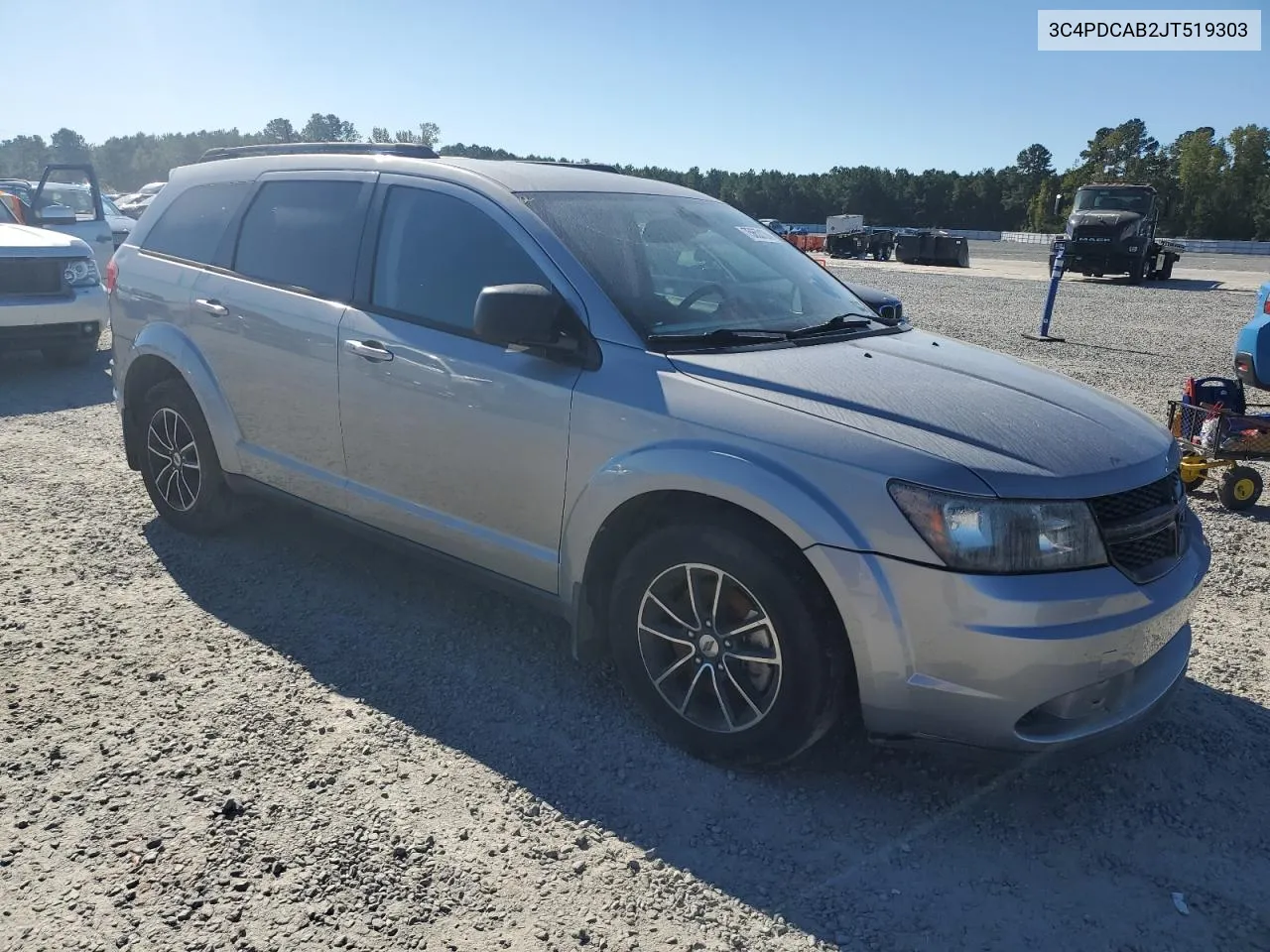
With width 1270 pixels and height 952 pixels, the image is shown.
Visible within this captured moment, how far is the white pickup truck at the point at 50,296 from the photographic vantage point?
342 inches

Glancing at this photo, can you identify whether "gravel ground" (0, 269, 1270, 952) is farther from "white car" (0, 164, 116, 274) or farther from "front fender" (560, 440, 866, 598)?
"white car" (0, 164, 116, 274)

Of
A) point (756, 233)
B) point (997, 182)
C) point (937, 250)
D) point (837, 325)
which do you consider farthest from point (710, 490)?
point (997, 182)

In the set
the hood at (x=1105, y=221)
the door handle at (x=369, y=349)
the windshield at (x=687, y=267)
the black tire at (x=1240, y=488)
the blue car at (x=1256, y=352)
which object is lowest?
the black tire at (x=1240, y=488)

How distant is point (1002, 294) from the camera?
69.4 feet

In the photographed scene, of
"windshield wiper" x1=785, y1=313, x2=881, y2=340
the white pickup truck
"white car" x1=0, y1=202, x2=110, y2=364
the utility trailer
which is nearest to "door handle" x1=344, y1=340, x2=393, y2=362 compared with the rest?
"windshield wiper" x1=785, y1=313, x2=881, y2=340

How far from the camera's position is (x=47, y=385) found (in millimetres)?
8852

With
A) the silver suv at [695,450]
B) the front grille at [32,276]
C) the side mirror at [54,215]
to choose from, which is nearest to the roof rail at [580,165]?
the silver suv at [695,450]

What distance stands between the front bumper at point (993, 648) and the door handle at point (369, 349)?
1.91 metres

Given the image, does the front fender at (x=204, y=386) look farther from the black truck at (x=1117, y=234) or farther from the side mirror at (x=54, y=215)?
the black truck at (x=1117, y=234)

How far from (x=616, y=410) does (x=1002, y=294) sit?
20.1m

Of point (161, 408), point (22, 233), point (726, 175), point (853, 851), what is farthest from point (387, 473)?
point (726, 175)

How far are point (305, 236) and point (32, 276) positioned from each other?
6.25 meters

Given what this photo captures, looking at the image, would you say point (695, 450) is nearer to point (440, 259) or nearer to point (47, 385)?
point (440, 259)

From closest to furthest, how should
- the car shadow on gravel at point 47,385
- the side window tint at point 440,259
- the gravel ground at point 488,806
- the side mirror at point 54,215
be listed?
the gravel ground at point 488,806, the side window tint at point 440,259, the car shadow on gravel at point 47,385, the side mirror at point 54,215
